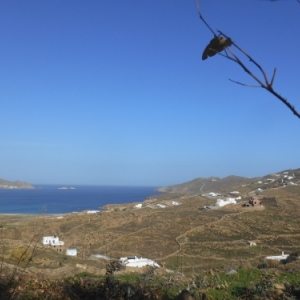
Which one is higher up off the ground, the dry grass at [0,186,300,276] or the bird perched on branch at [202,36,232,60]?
the bird perched on branch at [202,36,232,60]

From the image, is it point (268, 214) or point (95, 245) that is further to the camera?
point (268, 214)

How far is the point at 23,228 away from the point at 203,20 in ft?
127

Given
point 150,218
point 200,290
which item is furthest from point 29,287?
point 150,218

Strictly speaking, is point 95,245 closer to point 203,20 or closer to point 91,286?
point 91,286

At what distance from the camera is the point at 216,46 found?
1.38 metres

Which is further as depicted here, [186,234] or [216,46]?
[186,234]

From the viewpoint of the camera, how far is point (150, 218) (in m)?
45.7

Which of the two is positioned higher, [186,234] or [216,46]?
[216,46]

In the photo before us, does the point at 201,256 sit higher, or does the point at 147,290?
the point at 147,290

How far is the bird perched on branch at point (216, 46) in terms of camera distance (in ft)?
4.44

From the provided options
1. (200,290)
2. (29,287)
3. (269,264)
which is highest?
(29,287)

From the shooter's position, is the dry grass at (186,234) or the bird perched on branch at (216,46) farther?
the dry grass at (186,234)

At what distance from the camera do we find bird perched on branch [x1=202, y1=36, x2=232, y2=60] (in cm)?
135

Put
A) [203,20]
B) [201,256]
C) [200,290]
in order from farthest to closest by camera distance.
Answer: [201,256] < [200,290] < [203,20]
